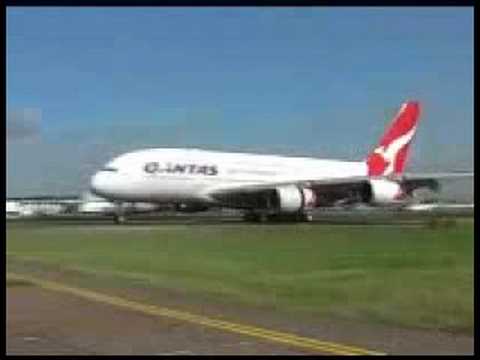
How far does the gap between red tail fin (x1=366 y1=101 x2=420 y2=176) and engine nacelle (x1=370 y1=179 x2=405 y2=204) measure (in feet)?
24.1

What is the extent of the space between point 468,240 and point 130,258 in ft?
36.1

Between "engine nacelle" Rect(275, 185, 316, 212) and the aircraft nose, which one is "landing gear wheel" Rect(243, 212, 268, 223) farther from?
the aircraft nose

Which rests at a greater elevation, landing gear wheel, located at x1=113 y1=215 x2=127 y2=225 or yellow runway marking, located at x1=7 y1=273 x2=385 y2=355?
landing gear wheel, located at x1=113 y1=215 x2=127 y2=225

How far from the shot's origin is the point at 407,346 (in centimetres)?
1082

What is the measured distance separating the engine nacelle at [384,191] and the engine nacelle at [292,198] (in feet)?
10.8

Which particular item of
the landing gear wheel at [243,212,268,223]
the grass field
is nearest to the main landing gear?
the landing gear wheel at [243,212,268,223]

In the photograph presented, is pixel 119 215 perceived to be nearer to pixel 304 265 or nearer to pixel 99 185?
pixel 99 185

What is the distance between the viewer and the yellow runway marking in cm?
1065

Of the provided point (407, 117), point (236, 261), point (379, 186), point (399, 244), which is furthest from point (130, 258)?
point (407, 117)

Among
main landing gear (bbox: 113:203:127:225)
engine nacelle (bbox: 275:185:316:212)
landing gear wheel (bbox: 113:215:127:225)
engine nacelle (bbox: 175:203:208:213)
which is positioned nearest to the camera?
landing gear wheel (bbox: 113:215:127:225)

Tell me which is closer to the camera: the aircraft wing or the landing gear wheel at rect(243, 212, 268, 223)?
the landing gear wheel at rect(243, 212, 268, 223)

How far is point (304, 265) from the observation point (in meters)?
22.9

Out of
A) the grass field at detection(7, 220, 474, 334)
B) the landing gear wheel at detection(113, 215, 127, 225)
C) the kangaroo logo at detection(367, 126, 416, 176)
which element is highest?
the kangaroo logo at detection(367, 126, 416, 176)

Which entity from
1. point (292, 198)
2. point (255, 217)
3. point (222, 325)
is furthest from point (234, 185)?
point (222, 325)
